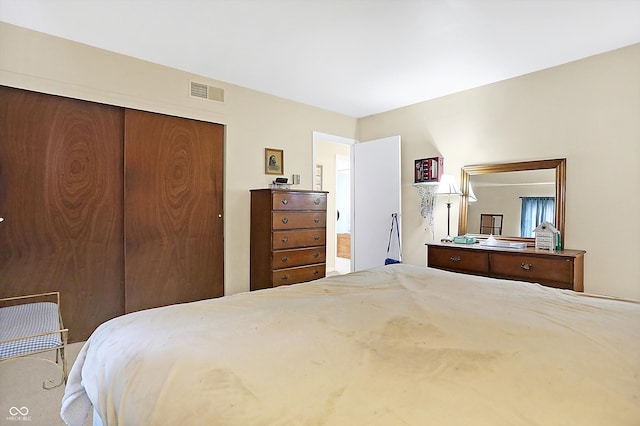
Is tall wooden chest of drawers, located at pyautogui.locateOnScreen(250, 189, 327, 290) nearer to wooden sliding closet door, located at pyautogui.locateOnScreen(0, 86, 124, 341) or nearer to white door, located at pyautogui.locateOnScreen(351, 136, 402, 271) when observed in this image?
white door, located at pyautogui.locateOnScreen(351, 136, 402, 271)

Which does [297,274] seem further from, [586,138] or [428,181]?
[586,138]

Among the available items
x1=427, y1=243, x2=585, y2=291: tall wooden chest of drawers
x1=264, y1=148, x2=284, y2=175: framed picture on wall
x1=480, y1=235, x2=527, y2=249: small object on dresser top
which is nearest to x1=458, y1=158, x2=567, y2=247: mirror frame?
x1=480, y1=235, x2=527, y2=249: small object on dresser top

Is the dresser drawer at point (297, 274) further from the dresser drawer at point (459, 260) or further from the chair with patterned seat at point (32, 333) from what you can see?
the chair with patterned seat at point (32, 333)

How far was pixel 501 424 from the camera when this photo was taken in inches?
28.3

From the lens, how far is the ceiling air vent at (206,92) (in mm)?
3455

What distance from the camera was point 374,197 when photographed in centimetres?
460

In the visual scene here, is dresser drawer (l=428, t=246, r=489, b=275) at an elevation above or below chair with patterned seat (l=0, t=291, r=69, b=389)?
above

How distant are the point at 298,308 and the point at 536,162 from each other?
3.02 metres

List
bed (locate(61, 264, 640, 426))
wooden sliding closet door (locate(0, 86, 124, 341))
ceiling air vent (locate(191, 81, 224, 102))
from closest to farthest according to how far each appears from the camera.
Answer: bed (locate(61, 264, 640, 426)) < wooden sliding closet door (locate(0, 86, 124, 341)) < ceiling air vent (locate(191, 81, 224, 102))

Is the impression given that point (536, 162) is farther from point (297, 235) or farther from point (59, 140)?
point (59, 140)

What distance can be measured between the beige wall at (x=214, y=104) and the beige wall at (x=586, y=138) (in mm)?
1905

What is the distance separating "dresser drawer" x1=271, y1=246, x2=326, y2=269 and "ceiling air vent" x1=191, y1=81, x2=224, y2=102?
1723mm

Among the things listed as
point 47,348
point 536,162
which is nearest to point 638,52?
point 536,162

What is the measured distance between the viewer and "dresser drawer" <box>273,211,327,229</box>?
3.54m
